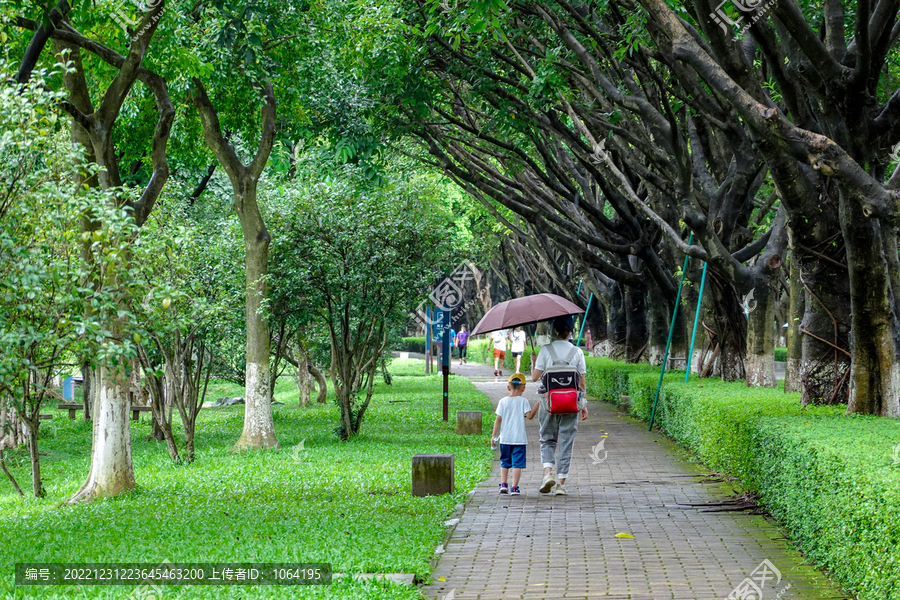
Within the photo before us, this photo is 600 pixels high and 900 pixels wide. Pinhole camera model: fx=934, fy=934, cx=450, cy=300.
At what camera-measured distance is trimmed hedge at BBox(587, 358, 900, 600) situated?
5137 mm

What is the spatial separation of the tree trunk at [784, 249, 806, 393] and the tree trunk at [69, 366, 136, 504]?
754cm

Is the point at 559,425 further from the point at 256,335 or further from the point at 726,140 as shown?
the point at 726,140

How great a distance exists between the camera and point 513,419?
31.9 ft

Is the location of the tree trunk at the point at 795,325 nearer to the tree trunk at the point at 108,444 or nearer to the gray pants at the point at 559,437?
the gray pants at the point at 559,437

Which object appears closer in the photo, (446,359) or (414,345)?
(446,359)

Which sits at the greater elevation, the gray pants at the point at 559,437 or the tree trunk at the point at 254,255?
the tree trunk at the point at 254,255

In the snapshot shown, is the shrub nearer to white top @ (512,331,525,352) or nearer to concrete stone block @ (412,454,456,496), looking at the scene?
white top @ (512,331,525,352)

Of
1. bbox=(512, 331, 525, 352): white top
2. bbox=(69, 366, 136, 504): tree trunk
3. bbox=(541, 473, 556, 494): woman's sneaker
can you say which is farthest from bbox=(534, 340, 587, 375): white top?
bbox=(512, 331, 525, 352): white top

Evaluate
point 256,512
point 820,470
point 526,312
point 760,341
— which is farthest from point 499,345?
point 820,470

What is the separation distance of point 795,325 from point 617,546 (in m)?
4.80

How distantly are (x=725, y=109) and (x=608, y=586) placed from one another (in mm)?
7002

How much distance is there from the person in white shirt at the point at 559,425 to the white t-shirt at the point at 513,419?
10.8 inches

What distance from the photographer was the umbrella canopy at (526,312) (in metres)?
10.9

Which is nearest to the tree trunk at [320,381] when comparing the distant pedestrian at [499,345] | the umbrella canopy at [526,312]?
the distant pedestrian at [499,345]
